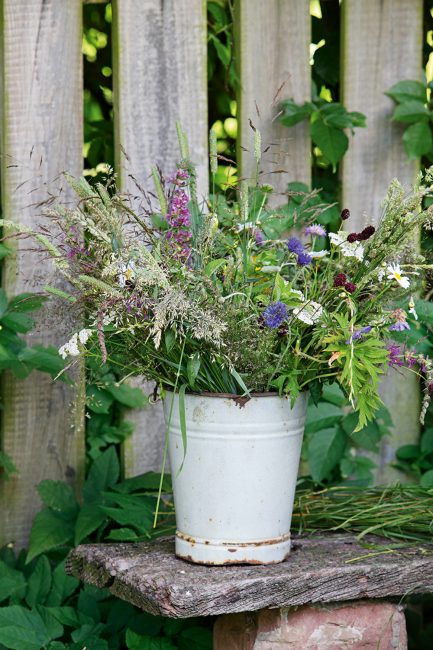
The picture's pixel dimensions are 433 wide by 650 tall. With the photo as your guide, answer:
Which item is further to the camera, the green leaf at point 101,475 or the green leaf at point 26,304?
the green leaf at point 101,475

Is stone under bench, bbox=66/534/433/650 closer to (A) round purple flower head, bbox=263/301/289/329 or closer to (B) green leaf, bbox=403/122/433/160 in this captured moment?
(A) round purple flower head, bbox=263/301/289/329

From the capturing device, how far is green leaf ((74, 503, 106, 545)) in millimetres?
2379

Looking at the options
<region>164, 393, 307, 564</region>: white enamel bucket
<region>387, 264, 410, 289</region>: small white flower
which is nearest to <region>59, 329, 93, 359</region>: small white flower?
<region>164, 393, 307, 564</region>: white enamel bucket

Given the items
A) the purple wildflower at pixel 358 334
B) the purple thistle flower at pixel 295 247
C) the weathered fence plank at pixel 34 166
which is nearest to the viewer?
the purple wildflower at pixel 358 334

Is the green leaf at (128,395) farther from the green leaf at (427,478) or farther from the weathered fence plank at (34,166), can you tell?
the green leaf at (427,478)

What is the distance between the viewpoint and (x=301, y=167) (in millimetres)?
2734

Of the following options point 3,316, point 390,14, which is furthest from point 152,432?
point 390,14

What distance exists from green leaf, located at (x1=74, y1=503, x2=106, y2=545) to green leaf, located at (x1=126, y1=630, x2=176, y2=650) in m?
0.25

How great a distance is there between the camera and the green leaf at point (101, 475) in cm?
251

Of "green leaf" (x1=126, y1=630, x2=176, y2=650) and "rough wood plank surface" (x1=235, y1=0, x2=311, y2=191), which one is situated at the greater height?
"rough wood plank surface" (x1=235, y1=0, x2=311, y2=191)

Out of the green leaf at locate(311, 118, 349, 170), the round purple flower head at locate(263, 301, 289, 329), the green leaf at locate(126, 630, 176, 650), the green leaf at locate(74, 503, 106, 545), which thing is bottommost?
the green leaf at locate(126, 630, 176, 650)

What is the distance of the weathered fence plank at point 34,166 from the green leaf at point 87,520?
8.0 inches

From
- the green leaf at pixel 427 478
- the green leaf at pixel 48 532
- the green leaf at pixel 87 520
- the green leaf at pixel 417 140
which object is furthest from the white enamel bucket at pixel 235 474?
the green leaf at pixel 417 140

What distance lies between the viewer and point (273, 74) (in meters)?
2.69
